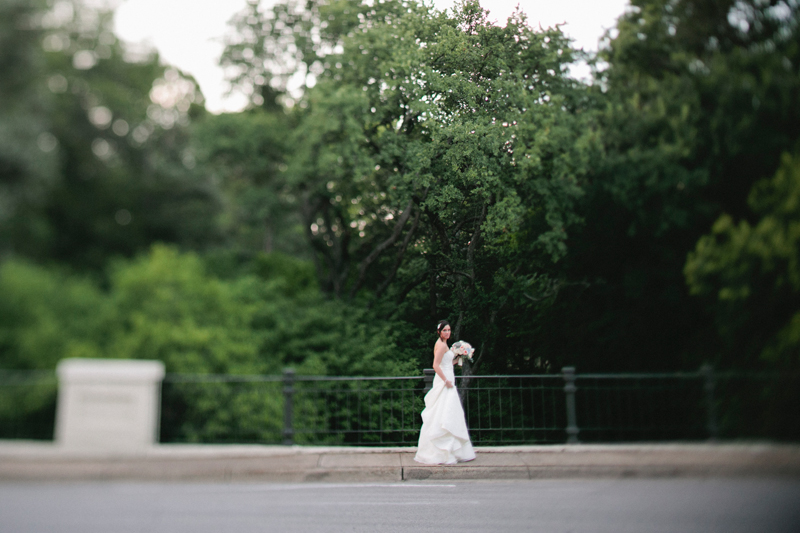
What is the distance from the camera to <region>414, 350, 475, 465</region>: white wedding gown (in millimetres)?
3029

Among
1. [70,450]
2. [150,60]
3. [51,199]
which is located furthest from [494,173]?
[150,60]

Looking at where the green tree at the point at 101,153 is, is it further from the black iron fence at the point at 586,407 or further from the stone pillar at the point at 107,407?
the black iron fence at the point at 586,407

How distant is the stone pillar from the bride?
9470 millimetres

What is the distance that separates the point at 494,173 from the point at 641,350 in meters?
1.19

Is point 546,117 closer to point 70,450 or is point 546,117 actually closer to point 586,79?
point 586,79

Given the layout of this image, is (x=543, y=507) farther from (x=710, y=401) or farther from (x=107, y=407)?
(x=107, y=407)

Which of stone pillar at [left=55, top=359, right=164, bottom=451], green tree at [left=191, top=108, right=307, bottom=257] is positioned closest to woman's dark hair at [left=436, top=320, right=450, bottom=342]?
green tree at [left=191, top=108, right=307, bottom=257]

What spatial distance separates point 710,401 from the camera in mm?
2326

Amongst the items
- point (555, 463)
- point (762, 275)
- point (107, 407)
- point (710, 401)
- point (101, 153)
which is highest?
point (101, 153)

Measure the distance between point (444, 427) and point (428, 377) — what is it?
293 mm

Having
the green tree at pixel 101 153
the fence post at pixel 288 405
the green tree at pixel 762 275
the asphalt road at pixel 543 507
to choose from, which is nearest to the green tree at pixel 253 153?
the fence post at pixel 288 405

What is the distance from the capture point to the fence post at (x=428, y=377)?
3.06 meters

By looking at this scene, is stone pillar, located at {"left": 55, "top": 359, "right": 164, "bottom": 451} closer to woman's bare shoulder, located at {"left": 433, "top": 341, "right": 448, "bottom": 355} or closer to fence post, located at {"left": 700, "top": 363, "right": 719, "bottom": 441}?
woman's bare shoulder, located at {"left": 433, "top": 341, "right": 448, "bottom": 355}

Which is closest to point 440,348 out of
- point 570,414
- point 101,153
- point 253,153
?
point 570,414
